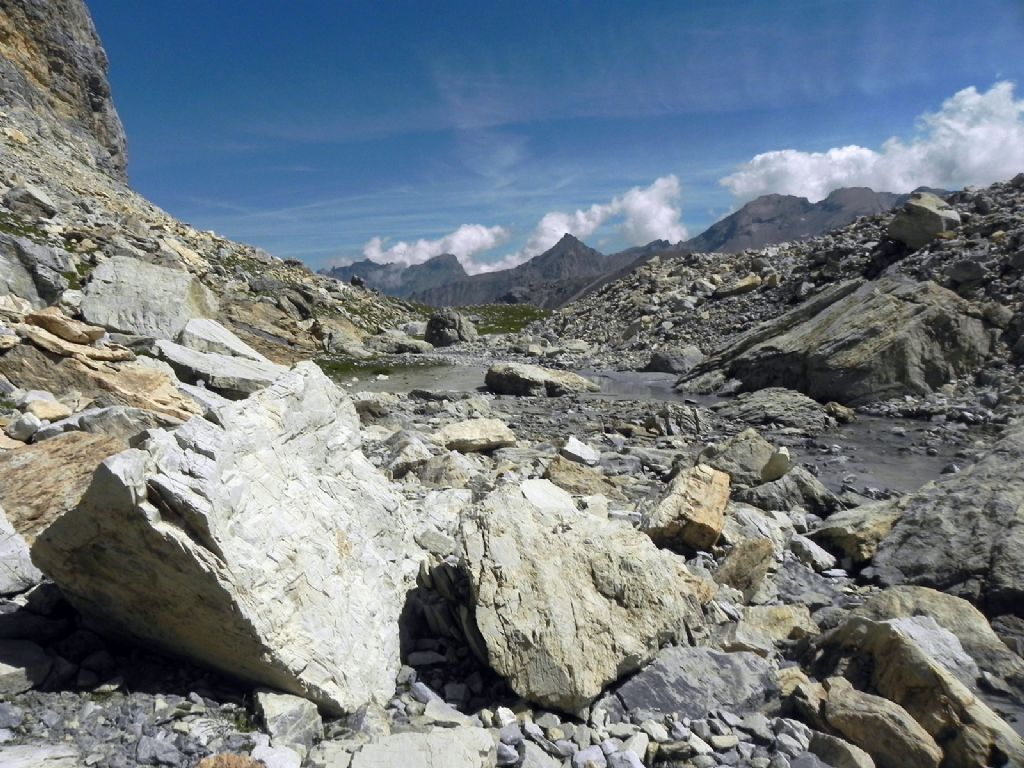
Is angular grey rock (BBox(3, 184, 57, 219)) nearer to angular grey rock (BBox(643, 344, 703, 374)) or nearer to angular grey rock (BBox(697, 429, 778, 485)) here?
angular grey rock (BBox(643, 344, 703, 374))

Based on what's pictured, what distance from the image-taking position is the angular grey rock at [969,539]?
30.1 feet

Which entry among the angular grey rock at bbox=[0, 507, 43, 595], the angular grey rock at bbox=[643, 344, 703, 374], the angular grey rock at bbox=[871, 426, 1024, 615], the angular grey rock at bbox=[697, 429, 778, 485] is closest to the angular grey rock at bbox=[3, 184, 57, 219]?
the angular grey rock at bbox=[643, 344, 703, 374]

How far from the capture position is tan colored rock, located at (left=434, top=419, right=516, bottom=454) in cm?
1786

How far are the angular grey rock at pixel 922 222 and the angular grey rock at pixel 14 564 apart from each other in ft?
158

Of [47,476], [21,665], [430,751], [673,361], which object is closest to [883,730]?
[430,751]

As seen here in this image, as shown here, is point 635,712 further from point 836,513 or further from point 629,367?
point 629,367

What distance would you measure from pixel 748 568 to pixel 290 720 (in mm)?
6998

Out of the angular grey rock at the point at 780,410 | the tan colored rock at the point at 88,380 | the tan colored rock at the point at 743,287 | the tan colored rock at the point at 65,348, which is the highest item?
the tan colored rock at the point at 743,287

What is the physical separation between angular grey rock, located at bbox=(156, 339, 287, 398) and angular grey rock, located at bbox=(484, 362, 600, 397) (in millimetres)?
15157

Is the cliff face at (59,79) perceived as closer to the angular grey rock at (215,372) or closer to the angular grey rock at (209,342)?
the angular grey rock at (209,342)

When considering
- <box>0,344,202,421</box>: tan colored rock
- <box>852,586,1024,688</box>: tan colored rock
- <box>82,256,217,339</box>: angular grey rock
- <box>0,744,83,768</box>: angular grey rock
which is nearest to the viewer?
<box>0,744,83,768</box>: angular grey rock

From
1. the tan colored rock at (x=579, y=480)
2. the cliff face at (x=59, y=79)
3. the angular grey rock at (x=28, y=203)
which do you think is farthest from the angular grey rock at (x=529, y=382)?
the cliff face at (x=59, y=79)

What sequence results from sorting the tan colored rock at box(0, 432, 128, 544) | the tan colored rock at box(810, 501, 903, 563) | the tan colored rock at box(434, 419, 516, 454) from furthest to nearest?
the tan colored rock at box(434, 419, 516, 454)
the tan colored rock at box(810, 501, 903, 563)
the tan colored rock at box(0, 432, 128, 544)

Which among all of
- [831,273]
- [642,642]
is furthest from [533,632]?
[831,273]
